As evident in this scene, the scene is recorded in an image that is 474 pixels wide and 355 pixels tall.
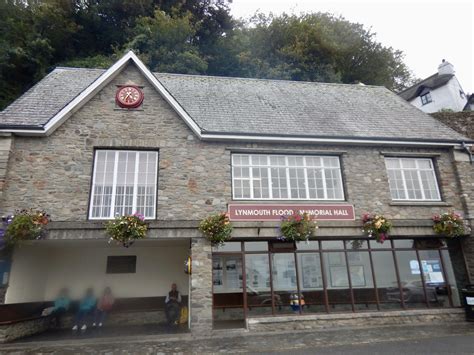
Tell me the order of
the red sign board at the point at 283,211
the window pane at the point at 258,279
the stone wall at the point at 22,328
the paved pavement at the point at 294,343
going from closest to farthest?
the paved pavement at the point at 294,343
the stone wall at the point at 22,328
the red sign board at the point at 283,211
the window pane at the point at 258,279

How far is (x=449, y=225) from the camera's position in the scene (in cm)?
1130

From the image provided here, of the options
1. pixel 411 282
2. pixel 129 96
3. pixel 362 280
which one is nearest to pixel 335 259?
pixel 362 280

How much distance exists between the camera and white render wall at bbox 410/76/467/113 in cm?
3334

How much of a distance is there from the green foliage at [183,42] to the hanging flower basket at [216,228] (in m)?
16.2

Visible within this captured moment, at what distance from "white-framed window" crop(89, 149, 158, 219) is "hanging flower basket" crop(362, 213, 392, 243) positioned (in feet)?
23.3

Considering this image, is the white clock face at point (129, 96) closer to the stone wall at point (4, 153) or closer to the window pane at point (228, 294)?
the stone wall at point (4, 153)

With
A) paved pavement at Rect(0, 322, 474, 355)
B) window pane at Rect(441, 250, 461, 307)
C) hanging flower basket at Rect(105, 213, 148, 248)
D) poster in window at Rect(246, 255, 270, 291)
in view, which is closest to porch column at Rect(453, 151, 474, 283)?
window pane at Rect(441, 250, 461, 307)

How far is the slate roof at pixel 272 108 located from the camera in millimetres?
11891

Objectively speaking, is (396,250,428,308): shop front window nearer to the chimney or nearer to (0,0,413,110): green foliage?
(0,0,413,110): green foliage

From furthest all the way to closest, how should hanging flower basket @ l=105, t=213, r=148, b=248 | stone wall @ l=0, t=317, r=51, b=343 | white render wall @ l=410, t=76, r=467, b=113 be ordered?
white render wall @ l=410, t=76, r=467, b=113
hanging flower basket @ l=105, t=213, r=148, b=248
stone wall @ l=0, t=317, r=51, b=343

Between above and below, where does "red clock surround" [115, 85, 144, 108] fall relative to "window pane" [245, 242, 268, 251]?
above

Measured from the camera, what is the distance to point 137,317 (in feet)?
41.0

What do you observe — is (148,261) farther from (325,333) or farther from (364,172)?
(364,172)

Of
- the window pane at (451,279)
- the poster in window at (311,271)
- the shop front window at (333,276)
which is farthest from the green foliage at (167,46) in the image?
the window pane at (451,279)
